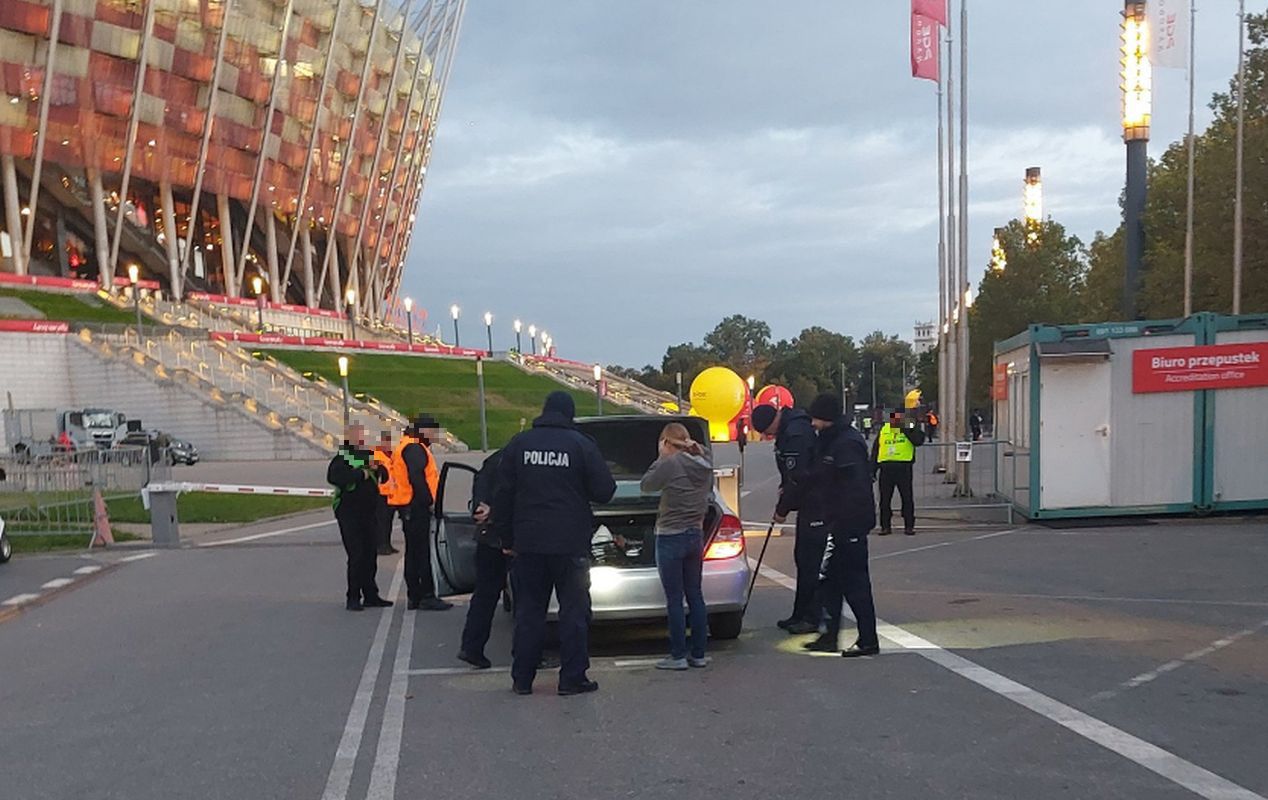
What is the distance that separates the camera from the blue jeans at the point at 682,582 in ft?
23.8

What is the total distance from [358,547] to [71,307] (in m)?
53.9

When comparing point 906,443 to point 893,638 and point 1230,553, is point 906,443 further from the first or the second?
point 893,638

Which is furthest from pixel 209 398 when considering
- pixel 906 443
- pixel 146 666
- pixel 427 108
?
pixel 427 108

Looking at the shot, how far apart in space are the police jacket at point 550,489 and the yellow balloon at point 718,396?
76.2 feet

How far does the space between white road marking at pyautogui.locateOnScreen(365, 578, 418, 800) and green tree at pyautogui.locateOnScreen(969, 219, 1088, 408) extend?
147ft

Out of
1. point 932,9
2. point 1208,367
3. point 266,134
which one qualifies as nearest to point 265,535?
point 1208,367

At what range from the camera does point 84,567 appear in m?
14.0

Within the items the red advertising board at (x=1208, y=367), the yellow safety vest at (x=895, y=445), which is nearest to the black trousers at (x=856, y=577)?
the yellow safety vest at (x=895, y=445)

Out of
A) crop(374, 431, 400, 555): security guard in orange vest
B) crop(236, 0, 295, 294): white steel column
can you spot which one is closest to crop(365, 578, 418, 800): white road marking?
crop(374, 431, 400, 555): security guard in orange vest

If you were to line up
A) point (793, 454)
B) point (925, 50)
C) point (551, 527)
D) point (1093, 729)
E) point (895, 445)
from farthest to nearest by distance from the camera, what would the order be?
1. point (925, 50)
2. point (895, 445)
3. point (793, 454)
4. point (551, 527)
5. point (1093, 729)

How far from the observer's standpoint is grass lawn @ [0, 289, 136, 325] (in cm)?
5441

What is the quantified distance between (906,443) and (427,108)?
79.0 m

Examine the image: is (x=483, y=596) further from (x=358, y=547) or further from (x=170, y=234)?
(x=170, y=234)

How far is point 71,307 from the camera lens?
56594 millimetres
